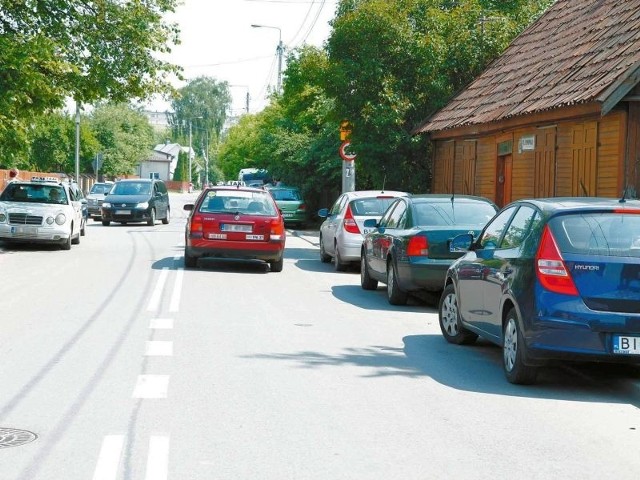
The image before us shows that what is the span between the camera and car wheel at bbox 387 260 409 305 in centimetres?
1480

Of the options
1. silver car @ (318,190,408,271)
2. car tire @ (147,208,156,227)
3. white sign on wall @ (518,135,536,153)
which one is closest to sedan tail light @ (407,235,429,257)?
silver car @ (318,190,408,271)

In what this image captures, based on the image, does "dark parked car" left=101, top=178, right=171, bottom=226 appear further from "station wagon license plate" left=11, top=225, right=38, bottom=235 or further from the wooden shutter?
the wooden shutter

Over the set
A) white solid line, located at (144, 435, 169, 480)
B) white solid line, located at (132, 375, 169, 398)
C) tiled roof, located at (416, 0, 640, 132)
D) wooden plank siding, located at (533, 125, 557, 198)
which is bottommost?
white solid line, located at (132, 375, 169, 398)

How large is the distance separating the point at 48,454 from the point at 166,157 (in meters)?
165

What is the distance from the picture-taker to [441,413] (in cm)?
758

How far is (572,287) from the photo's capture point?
842 cm

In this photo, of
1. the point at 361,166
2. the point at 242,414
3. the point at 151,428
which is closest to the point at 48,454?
the point at 151,428

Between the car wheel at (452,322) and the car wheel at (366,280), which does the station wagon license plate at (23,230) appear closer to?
the car wheel at (366,280)

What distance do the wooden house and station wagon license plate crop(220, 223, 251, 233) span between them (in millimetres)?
5733

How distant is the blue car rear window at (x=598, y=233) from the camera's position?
27.8 feet

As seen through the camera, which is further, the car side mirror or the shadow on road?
the car side mirror

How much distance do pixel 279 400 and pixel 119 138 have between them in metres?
101

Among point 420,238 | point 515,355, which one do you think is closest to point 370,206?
point 420,238

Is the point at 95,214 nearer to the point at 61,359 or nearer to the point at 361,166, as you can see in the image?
the point at 361,166
